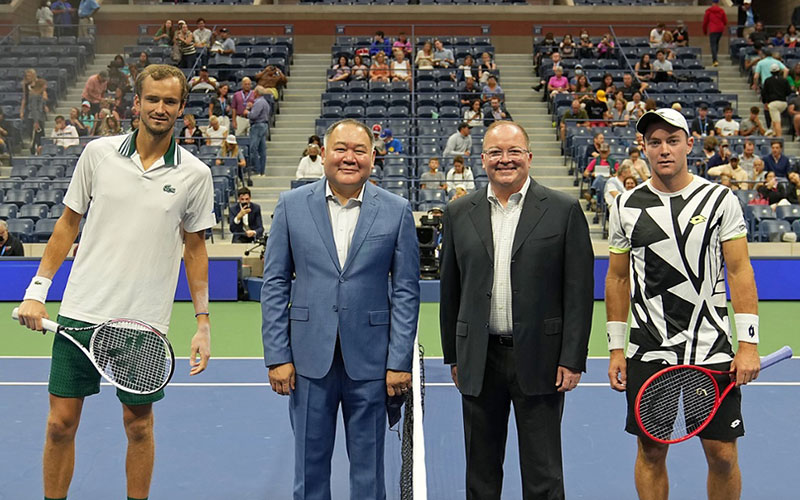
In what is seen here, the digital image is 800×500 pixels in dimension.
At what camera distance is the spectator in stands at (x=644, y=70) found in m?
19.8

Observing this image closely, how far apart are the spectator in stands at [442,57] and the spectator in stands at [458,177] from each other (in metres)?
5.89

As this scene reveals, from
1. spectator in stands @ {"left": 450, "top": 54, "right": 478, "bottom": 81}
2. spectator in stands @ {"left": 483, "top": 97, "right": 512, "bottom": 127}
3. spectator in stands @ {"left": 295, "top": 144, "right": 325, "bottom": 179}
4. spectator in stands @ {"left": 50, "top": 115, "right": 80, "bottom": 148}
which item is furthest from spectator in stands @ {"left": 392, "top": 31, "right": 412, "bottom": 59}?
spectator in stands @ {"left": 50, "top": 115, "right": 80, "bottom": 148}

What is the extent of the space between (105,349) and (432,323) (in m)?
6.99

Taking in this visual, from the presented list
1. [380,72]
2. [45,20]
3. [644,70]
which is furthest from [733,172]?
[45,20]

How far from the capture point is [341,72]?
19.5 metres

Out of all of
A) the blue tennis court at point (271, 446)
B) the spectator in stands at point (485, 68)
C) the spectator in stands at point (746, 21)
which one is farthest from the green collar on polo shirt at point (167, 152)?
the spectator in stands at point (746, 21)

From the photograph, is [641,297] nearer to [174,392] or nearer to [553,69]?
[174,392]

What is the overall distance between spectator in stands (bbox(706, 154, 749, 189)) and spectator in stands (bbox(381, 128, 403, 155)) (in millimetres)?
5295

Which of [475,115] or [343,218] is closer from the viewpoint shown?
[343,218]

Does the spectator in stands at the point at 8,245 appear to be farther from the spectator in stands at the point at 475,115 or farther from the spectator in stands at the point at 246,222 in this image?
the spectator in stands at the point at 475,115

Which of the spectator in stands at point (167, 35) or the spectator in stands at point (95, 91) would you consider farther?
the spectator in stands at point (167, 35)

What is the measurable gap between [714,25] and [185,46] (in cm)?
1243

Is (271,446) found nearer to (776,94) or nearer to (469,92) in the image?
(469,92)

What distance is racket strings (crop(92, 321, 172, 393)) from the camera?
12.9ft
